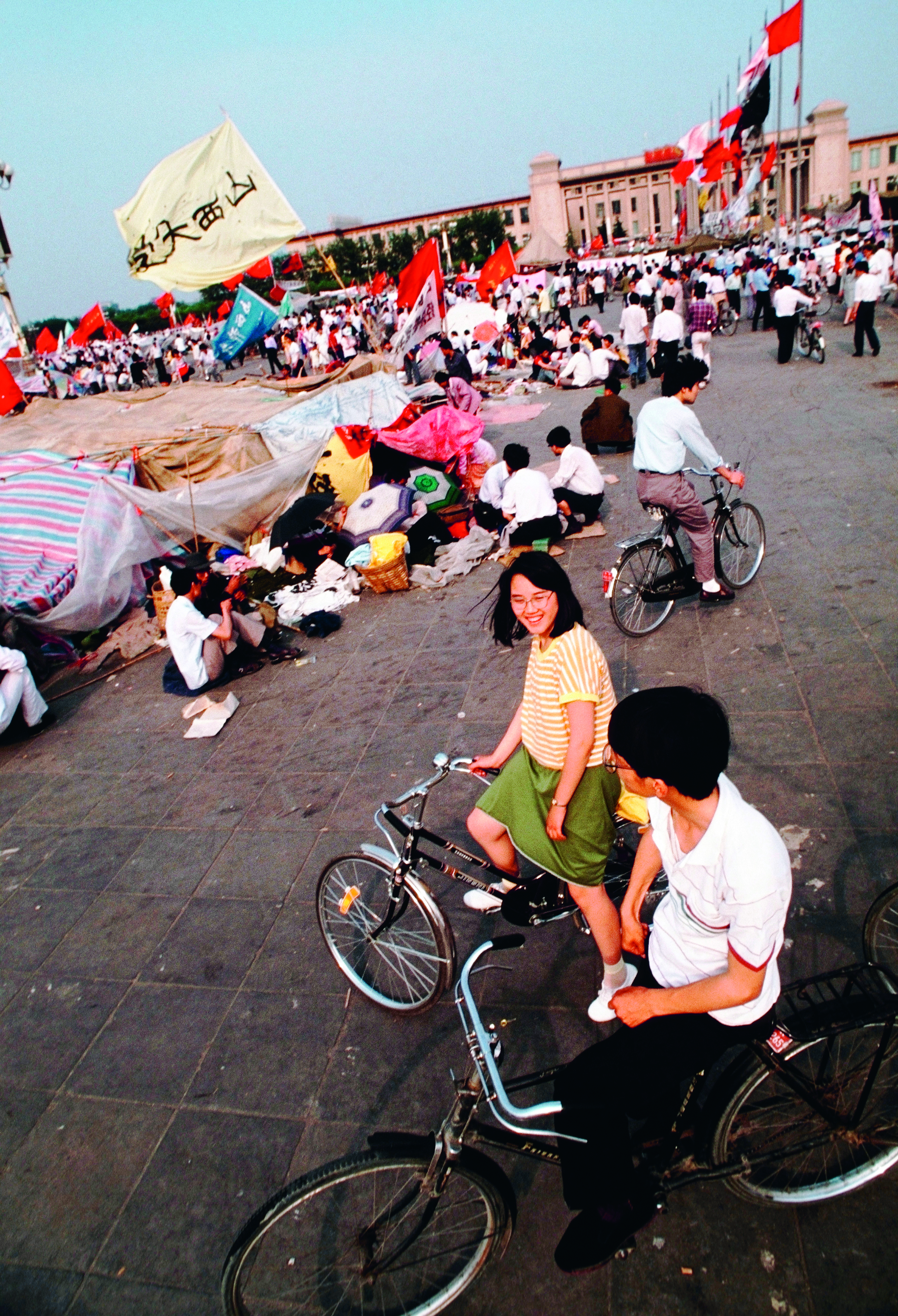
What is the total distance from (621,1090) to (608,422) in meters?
9.70

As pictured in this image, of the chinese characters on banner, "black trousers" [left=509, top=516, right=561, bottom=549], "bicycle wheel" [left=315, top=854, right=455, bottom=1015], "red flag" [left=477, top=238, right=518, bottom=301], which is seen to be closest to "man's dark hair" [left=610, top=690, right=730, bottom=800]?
"bicycle wheel" [left=315, top=854, right=455, bottom=1015]

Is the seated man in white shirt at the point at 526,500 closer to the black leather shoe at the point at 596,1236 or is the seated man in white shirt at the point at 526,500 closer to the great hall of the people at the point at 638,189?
the black leather shoe at the point at 596,1236

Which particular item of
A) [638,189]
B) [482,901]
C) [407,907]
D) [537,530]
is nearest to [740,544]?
[537,530]

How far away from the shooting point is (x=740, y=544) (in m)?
6.03

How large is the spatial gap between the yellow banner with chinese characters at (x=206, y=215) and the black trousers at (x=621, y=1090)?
7.56 meters

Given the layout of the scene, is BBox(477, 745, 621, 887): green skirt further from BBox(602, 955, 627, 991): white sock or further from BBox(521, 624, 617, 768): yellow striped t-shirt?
BBox(602, 955, 627, 991): white sock

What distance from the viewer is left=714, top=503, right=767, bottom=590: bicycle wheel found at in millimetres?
5934

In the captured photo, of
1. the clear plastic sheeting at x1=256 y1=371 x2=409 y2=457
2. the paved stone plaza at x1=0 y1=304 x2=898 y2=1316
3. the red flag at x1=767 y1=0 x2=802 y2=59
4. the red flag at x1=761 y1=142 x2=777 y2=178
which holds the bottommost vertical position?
the paved stone plaza at x1=0 y1=304 x2=898 y2=1316

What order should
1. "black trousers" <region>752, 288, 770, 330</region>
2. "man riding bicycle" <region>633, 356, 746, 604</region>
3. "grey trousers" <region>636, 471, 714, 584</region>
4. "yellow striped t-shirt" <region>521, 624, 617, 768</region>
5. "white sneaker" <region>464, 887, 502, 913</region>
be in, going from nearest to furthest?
"yellow striped t-shirt" <region>521, 624, 617, 768</region>
"white sneaker" <region>464, 887, 502, 913</region>
"man riding bicycle" <region>633, 356, 746, 604</region>
"grey trousers" <region>636, 471, 714, 584</region>
"black trousers" <region>752, 288, 770, 330</region>

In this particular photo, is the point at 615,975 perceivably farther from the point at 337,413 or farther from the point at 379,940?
the point at 337,413

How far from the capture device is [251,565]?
8.45 metres

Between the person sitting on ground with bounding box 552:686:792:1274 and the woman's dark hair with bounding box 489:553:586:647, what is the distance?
0.76 meters

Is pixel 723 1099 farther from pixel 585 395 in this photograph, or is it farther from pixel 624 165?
pixel 624 165

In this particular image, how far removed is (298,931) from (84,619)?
518 cm
